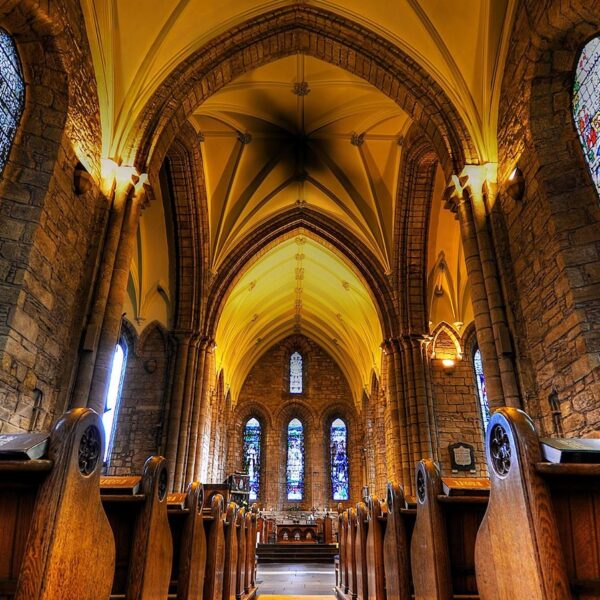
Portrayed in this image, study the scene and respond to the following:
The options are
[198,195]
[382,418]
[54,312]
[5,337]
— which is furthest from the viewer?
[382,418]

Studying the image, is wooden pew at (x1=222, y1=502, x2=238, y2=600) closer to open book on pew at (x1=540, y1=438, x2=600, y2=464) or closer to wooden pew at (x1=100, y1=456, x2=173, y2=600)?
wooden pew at (x1=100, y1=456, x2=173, y2=600)

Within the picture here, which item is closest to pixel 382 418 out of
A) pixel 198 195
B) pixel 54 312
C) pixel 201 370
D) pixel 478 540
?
pixel 201 370

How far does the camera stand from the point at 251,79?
11953 millimetres

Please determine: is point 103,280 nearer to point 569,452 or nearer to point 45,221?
point 45,221

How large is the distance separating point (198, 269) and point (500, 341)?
9087 millimetres

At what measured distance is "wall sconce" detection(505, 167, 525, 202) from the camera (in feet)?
23.4

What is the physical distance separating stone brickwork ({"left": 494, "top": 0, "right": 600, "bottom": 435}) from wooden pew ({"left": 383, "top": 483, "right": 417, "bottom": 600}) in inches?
106

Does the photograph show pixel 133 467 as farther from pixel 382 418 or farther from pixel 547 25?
pixel 547 25

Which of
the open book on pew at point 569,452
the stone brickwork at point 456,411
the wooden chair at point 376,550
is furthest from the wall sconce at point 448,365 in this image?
the open book on pew at point 569,452

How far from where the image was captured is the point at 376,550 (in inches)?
187

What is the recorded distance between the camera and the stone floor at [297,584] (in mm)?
7691

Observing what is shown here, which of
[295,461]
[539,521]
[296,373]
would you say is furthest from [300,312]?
[539,521]

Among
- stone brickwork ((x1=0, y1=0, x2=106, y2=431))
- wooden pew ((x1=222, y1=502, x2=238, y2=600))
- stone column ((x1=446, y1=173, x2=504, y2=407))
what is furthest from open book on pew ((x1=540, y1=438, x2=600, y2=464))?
stone brickwork ((x1=0, y1=0, x2=106, y2=431))

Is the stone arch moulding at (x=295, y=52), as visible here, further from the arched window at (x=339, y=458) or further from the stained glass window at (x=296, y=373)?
the arched window at (x=339, y=458)
